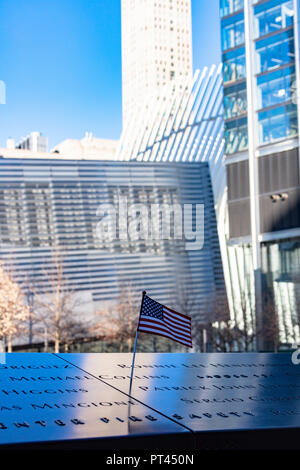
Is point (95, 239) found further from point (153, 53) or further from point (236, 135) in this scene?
point (153, 53)

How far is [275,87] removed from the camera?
39.0 metres

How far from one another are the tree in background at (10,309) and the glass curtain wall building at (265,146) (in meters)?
12.8

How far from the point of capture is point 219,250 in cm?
5053

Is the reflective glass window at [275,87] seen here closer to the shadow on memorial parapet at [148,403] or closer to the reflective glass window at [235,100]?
the reflective glass window at [235,100]

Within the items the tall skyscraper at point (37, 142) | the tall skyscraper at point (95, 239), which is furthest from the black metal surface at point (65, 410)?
the tall skyscraper at point (37, 142)

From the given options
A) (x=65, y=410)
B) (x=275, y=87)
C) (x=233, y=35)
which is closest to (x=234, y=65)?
(x=233, y=35)

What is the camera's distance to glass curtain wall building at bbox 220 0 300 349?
38.3 meters

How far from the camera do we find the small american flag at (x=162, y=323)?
9.44 m

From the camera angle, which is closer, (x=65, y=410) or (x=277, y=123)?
(x=65, y=410)

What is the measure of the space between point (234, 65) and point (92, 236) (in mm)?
14301

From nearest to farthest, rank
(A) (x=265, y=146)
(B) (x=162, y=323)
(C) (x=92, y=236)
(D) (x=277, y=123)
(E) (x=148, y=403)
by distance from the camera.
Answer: (E) (x=148, y=403) → (B) (x=162, y=323) → (D) (x=277, y=123) → (A) (x=265, y=146) → (C) (x=92, y=236)

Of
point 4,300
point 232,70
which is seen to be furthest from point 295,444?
point 232,70

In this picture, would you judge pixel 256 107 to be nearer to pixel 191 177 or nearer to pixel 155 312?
pixel 191 177
